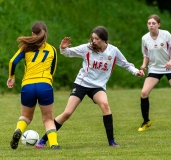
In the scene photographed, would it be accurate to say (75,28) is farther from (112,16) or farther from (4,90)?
(4,90)

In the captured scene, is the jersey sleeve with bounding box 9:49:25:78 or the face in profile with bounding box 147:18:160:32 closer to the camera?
the jersey sleeve with bounding box 9:49:25:78

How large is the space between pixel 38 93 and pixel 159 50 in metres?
3.08

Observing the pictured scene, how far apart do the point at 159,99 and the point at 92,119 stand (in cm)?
449

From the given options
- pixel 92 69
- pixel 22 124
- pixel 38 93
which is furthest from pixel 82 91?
pixel 22 124

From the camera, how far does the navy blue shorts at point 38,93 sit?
790 cm

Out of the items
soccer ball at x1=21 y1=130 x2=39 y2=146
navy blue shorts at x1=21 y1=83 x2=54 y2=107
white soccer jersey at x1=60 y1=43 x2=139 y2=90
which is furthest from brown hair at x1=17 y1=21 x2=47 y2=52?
soccer ball at x1=21 y1=130 x2=39 y2=146

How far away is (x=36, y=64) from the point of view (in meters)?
7.95

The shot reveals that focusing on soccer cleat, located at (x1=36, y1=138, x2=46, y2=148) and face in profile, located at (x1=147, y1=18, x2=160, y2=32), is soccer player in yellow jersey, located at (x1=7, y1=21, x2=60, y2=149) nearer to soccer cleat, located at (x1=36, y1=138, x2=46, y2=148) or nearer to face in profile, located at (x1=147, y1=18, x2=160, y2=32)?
soccer cleat, located at (x1=36, y1=138, x2=46, y2=148)

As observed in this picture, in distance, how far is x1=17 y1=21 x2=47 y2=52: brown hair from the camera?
793 cm

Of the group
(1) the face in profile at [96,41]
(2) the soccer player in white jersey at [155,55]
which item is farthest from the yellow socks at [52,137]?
(2) the soccer player in white jersey at [155,55]

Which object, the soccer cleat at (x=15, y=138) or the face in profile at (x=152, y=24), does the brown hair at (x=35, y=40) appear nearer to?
the soccer cleat at (x=15, y=138)

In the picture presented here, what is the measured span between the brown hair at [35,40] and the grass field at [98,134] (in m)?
1.30

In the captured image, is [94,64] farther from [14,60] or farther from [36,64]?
[14,60]

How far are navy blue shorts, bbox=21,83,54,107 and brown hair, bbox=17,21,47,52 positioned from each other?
47 cm
